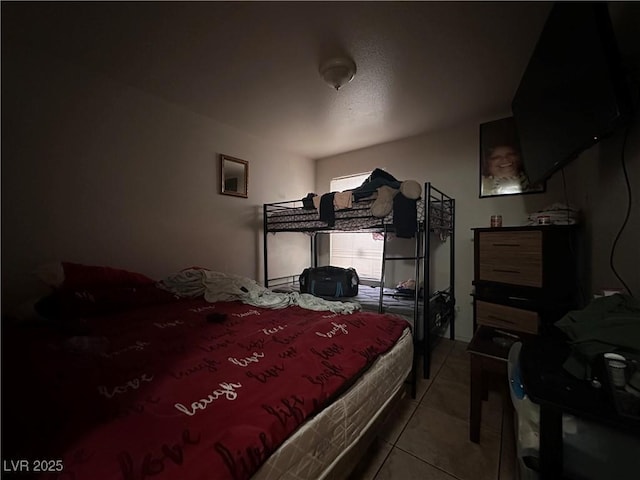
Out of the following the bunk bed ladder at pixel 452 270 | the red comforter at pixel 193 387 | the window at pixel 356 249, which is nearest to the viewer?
the red comforter at pixel 193 387

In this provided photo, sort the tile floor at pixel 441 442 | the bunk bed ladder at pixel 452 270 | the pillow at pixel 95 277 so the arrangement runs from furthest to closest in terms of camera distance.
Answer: the bunk bed ladder at pixel 452 270
the pillow at pixel 95 277
the tile floor at pixel 441 442

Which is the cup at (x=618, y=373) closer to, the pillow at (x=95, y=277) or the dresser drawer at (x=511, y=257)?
the dresser drawer at (x=511, y=257)

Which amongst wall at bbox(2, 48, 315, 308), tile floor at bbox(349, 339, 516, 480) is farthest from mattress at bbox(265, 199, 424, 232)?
tile floor at bbox(349, 339, 516, 480)

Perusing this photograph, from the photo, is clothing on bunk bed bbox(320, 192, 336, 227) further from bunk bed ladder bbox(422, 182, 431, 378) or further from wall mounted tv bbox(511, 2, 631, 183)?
wall mounted tv bbox(511, 2, 631, 183)

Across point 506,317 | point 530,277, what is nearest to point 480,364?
point 506,317

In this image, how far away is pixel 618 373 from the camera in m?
0.78

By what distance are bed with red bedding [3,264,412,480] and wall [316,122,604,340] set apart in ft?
5.35

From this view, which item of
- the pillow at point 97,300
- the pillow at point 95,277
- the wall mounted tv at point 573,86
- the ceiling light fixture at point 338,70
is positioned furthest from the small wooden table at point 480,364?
the pillow at point 95,277

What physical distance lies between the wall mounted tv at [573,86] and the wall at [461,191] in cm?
103

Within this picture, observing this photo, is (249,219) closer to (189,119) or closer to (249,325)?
(189,119)

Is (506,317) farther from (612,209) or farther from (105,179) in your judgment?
(105,179)

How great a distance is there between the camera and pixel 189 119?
2.60 m

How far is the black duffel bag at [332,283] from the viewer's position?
104 inches

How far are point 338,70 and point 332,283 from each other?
6.02 ft
